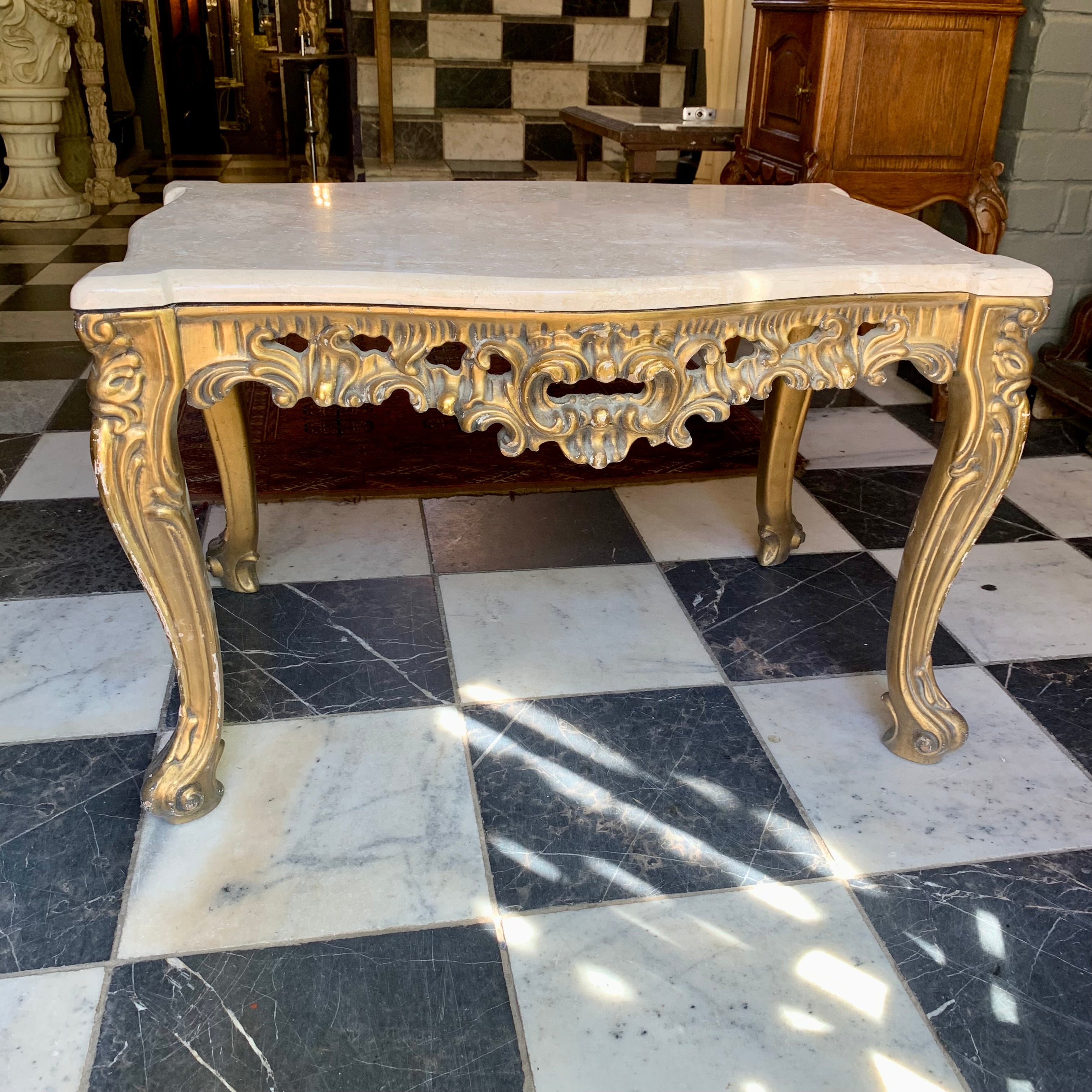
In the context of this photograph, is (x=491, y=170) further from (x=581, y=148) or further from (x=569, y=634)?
(x=569, y=634)

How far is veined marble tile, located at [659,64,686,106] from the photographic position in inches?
179

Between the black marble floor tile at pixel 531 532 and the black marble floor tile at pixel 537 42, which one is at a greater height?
the black marble floor tile at pixel 537 42

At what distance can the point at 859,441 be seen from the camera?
8.00 feet

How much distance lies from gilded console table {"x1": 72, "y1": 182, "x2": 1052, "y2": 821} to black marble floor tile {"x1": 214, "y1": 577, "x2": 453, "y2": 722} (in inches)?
8.9

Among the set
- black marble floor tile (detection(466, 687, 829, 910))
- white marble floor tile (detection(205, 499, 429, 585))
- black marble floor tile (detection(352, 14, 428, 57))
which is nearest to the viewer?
black marble floor tile (detection(466, 687, 829, 910))

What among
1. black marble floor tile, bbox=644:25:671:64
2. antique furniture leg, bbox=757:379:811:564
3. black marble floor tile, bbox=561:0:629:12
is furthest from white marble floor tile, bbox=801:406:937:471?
black marble floor tile, bbox=561:0:629:12

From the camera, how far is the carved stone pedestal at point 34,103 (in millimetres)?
4559

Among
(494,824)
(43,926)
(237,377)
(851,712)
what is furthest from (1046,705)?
(43,926)

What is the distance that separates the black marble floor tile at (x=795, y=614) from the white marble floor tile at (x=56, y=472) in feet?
3.71

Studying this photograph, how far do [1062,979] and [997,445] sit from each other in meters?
0.56

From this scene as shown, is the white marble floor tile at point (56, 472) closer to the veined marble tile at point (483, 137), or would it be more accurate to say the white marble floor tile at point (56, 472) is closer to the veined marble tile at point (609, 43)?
the veined marble tile at point (483, 137)

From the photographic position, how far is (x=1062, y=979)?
1.06 meters

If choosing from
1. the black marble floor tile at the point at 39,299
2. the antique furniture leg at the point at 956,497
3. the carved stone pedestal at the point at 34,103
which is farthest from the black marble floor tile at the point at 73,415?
the carved stone pedestal at the point at 34,103

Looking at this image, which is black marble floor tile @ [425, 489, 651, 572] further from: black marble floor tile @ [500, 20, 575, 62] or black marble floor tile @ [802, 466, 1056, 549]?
black marble floor tile @ [500, 20, 575, 62]
